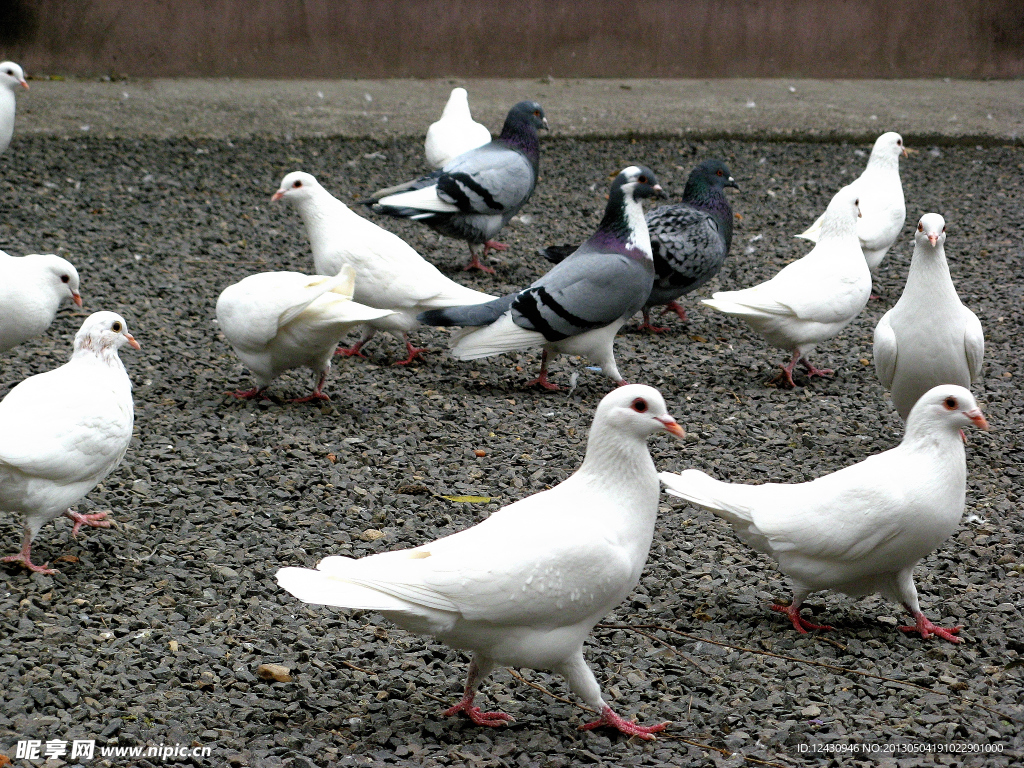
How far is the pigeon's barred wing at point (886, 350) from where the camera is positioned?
460 centimetres

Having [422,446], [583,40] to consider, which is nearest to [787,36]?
[583,40]

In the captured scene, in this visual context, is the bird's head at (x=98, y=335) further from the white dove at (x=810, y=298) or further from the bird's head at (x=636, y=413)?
the white dove at (x=810, y=298)

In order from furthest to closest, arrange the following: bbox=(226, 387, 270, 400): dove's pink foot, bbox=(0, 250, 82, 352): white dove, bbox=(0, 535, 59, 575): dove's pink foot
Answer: bbox=(226, 387, 270, 400): dove's pink foot, bbox=(0, 250, 82, 352): white dove, bbox=(0, 535, 59, 575): dove's pink foot

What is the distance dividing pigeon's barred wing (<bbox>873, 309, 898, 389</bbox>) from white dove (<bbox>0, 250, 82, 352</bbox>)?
144 inches

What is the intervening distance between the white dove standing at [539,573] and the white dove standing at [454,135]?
6.13 meters

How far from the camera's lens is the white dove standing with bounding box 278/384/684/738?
265cm

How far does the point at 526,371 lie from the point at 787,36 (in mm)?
8521

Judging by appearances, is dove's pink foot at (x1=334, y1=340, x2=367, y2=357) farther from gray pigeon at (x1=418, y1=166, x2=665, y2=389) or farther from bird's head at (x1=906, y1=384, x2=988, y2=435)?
bird's head at (x1=906, y1=384, x2=988, y2=435)

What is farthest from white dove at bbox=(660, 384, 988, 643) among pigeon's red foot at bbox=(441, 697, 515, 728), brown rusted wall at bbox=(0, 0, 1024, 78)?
brown rusted wall at bbox=(0, 0, 1024, 78)

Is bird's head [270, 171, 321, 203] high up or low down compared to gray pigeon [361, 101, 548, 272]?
up

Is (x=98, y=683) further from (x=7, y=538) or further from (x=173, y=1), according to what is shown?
(x=173, y=1)

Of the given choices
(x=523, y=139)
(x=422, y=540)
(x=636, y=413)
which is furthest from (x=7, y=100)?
(x=636, y=413)

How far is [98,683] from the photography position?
9.66 feet

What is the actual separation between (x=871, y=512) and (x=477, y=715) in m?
1.33
